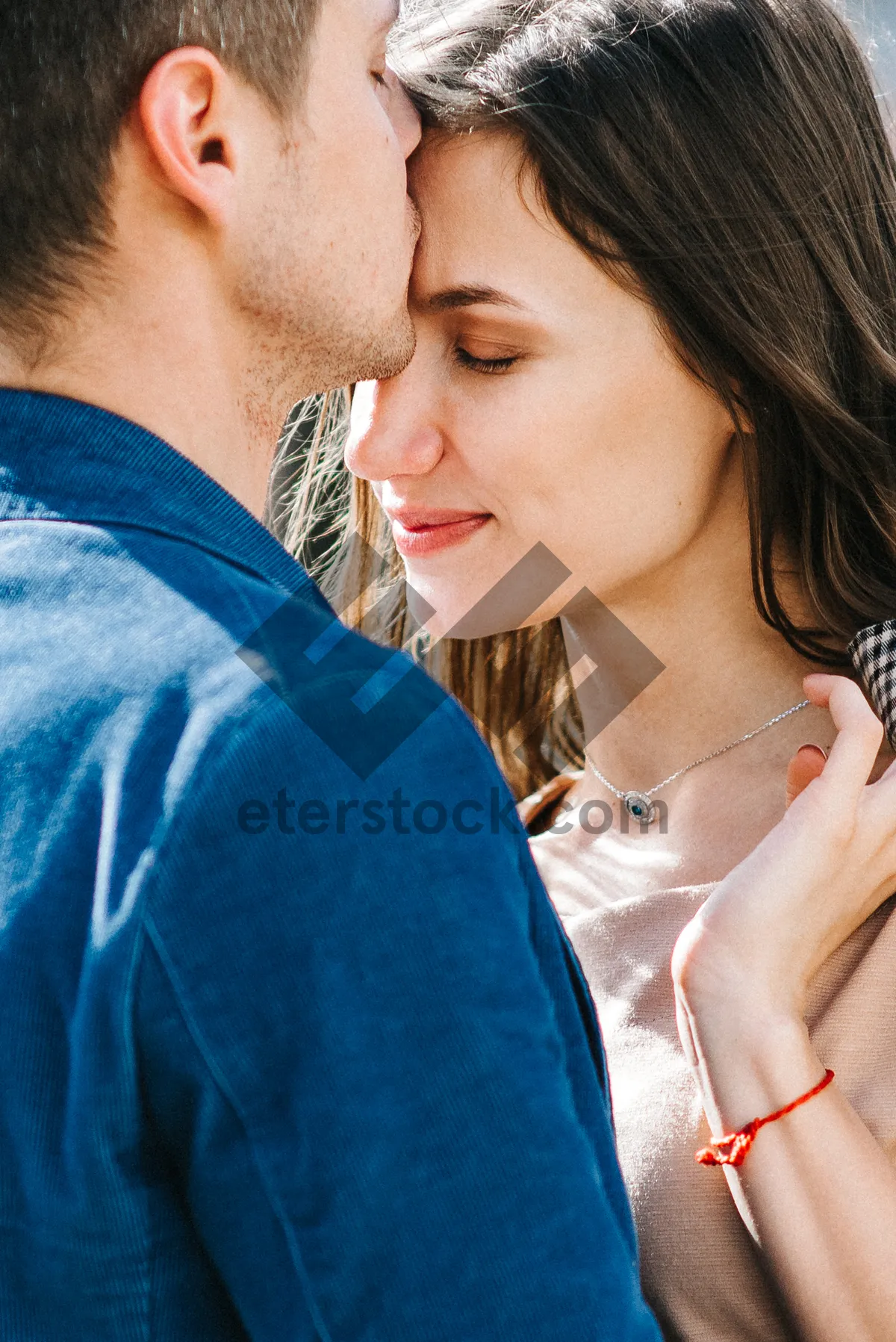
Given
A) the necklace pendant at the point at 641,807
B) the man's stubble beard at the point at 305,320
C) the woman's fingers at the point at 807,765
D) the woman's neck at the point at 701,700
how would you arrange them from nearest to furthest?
the man's stubble beard at the point at 305,320 < the woman's fingers at the point at 807,765 < the woman's neck at the point at 701,700 < the necklace pendant at the point at 641,807

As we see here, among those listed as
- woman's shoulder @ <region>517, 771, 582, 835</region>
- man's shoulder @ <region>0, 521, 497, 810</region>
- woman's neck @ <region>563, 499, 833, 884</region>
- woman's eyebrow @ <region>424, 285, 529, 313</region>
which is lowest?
woman's shoulder @ <region>517, 771, 582, 835</region>

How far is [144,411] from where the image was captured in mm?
1060

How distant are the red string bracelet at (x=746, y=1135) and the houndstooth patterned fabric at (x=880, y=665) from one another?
0.49 meters

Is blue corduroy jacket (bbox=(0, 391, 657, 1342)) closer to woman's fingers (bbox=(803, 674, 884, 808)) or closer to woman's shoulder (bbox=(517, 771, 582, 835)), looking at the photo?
woman's fingers (bbox=(803, 674, 884, 808))

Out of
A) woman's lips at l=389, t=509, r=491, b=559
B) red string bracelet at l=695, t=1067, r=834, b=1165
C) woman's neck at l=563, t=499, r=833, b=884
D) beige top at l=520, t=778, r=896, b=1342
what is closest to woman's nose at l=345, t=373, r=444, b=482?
woman's lips at l=389, t=509, r=491, b=559

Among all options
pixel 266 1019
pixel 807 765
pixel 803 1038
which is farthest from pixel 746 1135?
pixel 266 1019

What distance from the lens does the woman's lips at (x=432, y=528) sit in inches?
73.0

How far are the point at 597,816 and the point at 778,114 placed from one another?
1064 mm

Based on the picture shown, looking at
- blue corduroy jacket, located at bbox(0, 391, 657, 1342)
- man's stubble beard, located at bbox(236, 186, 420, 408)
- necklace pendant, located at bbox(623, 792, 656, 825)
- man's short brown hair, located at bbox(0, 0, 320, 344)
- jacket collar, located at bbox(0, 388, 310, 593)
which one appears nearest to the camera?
blue corduroy jacket, located at bbox(0, 391, 657, 1342)

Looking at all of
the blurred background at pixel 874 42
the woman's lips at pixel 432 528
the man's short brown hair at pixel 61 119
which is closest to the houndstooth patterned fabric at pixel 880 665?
the woman's lips at pixel 432 528

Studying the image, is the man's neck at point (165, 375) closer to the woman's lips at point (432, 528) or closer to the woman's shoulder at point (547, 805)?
the woman's lips at point (432, 528)

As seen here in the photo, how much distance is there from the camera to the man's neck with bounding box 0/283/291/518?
1.04 meters

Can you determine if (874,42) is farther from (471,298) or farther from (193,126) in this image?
(193,126)

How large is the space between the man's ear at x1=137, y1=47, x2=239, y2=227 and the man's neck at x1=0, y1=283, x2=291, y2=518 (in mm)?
91
